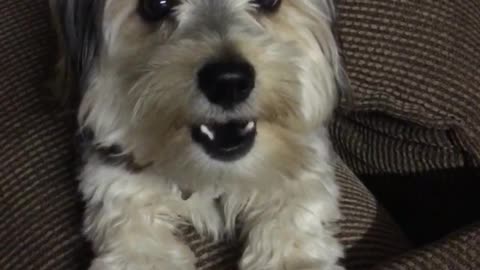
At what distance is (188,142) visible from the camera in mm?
1218

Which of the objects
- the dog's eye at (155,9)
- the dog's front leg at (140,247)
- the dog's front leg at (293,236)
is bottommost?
the dog's front leg at (140,247)

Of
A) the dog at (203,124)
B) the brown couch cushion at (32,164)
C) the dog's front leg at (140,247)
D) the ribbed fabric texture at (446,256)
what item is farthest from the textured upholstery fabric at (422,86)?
the brown couch cushion at (32,164)

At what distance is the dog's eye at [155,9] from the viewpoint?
1290 millimetres

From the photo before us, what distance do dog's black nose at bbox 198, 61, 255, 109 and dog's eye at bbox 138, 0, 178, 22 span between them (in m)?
0.20

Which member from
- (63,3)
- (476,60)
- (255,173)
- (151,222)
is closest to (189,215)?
(151,222)

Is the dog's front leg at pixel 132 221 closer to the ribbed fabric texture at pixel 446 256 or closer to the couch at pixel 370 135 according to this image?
the couch at pixel 370 135

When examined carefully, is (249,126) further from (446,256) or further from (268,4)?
(446,256)

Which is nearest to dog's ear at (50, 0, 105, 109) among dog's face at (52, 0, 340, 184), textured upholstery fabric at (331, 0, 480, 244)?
dog's face at (52, 0, 340, 184)

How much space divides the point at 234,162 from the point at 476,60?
55 cm

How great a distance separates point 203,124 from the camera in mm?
1176

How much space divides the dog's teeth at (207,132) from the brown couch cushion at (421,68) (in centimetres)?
37

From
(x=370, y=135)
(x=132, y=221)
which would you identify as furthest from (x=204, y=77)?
(x=370, y=135)

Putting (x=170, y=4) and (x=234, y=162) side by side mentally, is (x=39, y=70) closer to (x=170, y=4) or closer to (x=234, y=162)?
(x=170, y=4)

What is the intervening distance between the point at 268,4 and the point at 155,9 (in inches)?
7.3
